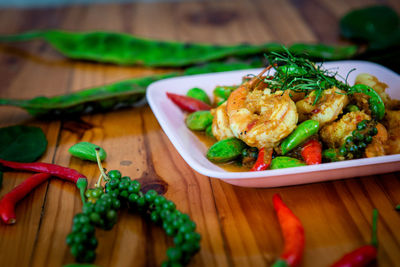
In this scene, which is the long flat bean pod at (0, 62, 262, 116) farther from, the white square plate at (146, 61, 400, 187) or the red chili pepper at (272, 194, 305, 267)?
the red chili pepper at (272, 194, 305, 267)

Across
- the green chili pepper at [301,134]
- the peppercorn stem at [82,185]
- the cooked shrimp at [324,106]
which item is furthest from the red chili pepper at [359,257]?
the peppercorn stem at [82,185]

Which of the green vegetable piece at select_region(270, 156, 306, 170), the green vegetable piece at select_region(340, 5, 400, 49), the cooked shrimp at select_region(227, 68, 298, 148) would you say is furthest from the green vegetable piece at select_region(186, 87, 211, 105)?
the green vegetable piece at select_region(340, 5, 400, 49)

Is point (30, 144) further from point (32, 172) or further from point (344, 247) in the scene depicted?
point (344, 247)

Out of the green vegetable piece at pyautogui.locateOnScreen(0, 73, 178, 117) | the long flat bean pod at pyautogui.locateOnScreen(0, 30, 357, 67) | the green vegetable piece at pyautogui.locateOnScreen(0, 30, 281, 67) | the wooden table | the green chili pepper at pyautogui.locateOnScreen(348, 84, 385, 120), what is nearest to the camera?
the wooden table

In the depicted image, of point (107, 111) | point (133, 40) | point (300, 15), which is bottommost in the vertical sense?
point (107, 111)

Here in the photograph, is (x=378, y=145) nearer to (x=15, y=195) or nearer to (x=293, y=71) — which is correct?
(x=293, y=71)

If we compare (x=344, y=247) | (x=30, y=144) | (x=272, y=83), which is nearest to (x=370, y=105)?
(x=272, y=83)

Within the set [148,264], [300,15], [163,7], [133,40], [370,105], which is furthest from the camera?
[163,7]

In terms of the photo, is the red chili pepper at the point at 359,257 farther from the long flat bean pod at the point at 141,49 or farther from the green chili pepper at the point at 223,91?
the long flat bean pod at the point at 141,49
